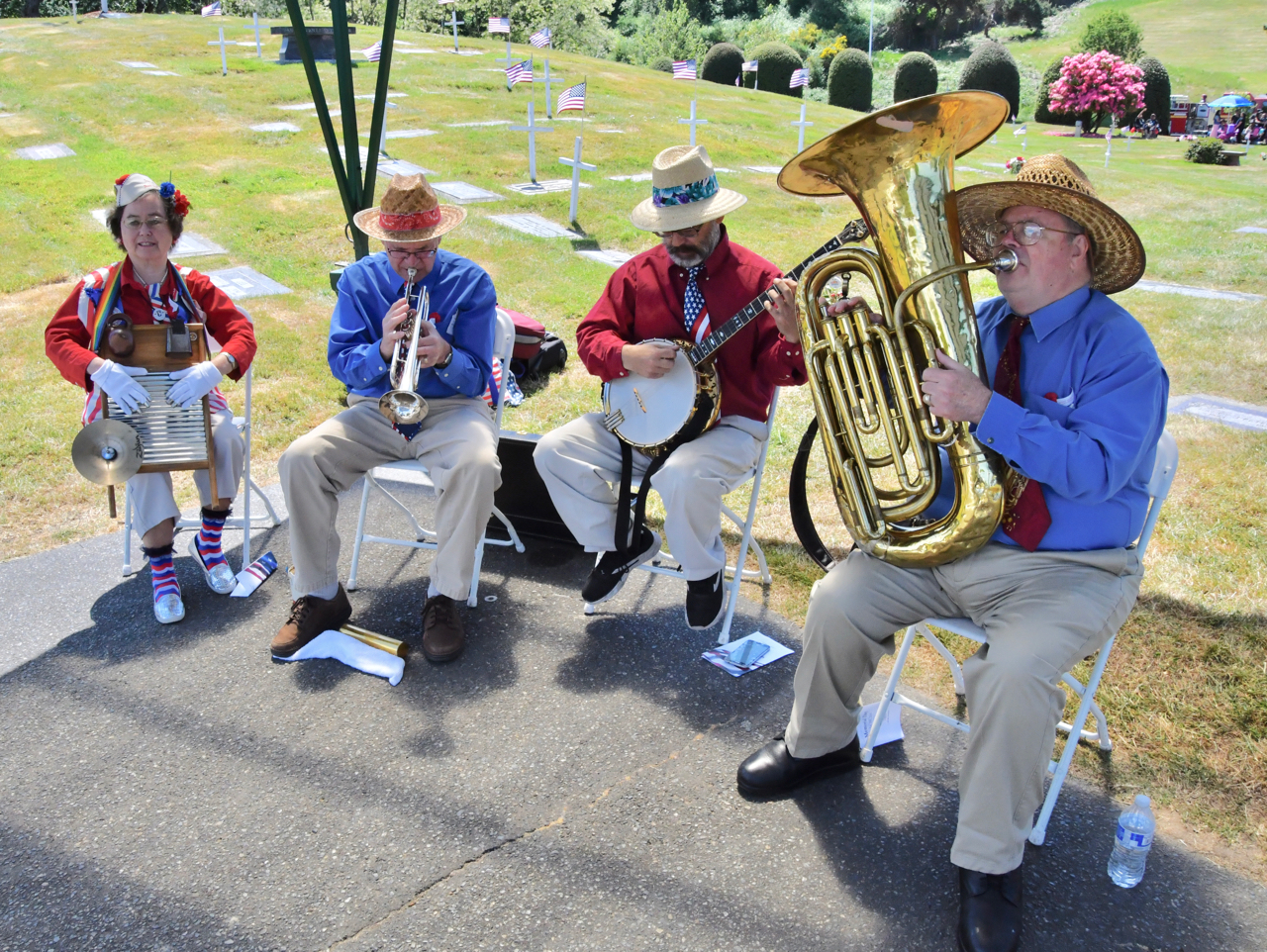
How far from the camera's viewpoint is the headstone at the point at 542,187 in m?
11.5

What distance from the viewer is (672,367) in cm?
344

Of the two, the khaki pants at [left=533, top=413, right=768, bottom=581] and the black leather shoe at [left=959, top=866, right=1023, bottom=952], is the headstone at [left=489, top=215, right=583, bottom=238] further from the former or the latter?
the black leather shoe at [left=959, top=866, right=1023, bottom=952]

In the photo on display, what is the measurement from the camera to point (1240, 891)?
7.85ft

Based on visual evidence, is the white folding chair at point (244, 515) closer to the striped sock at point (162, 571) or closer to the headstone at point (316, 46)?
the striped sock at point (162, 571)

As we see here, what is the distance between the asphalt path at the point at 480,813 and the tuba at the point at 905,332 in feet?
2.84

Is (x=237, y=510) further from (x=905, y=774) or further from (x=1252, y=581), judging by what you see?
(x=1252, y=581)

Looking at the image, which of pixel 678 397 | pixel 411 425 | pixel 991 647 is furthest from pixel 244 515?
pixel 991 647

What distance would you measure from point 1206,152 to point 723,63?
14.9 metres

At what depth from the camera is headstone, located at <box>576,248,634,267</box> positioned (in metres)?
9.05

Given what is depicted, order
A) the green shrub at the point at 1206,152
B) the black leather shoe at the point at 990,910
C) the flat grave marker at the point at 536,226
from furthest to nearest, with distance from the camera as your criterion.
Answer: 1. the green shrub at the point at 1206,152
2. the flat grave marker at the point at 536,226
3. the black leather shoe at the point at 990,910

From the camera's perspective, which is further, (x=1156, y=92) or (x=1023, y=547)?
(x=1156, y=92)

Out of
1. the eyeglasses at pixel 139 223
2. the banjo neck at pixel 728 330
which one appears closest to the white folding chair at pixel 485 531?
the banjo neck at pixel 728 330

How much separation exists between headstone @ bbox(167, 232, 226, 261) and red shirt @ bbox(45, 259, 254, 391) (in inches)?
208

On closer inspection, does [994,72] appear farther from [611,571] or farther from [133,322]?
[133,322]
